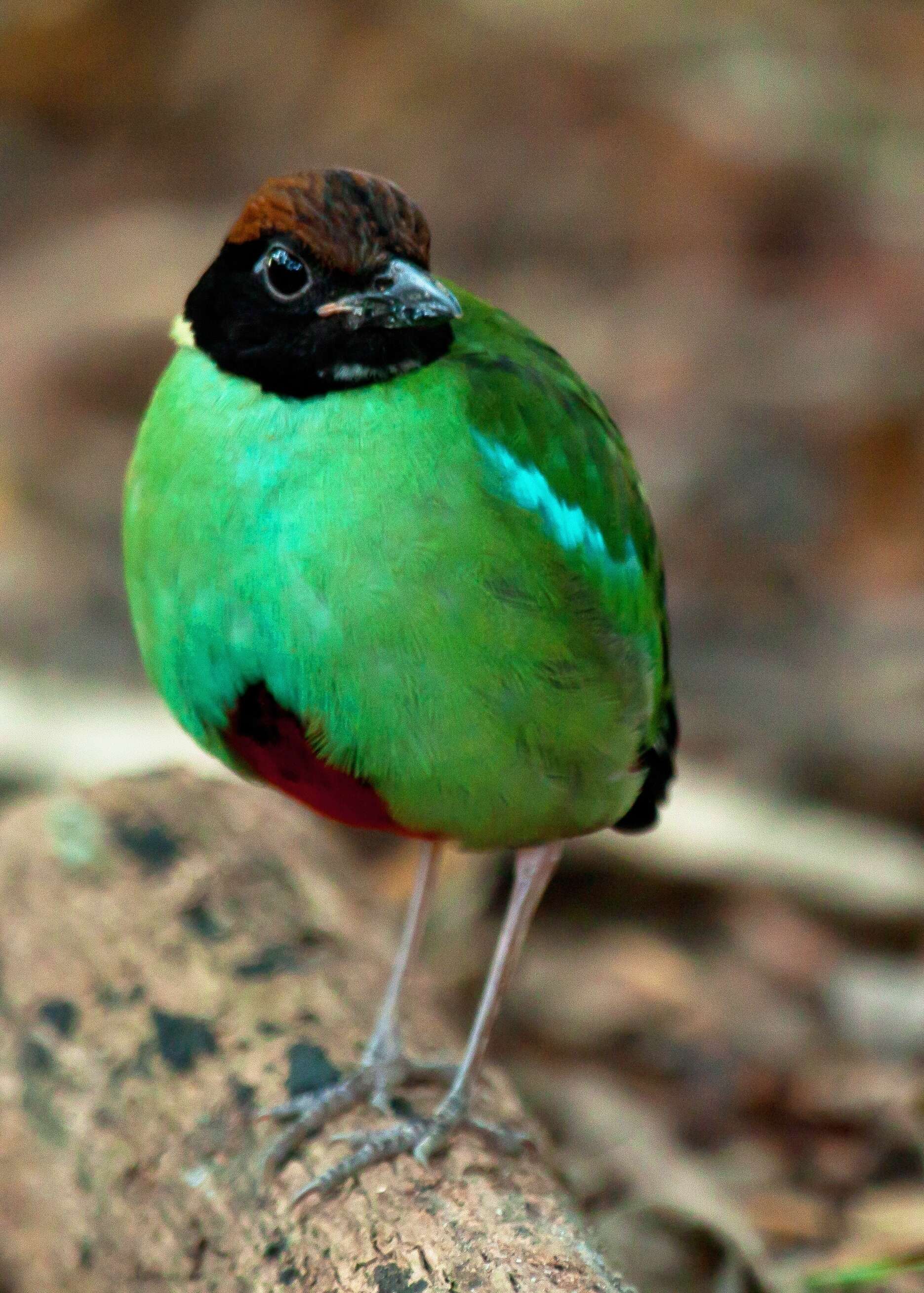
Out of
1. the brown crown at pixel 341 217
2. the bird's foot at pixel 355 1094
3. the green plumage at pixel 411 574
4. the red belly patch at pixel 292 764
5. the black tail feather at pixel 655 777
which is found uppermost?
the brown crown at pixel 341 217

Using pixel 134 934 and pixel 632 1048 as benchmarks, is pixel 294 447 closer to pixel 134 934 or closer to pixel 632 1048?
pixel 134 934

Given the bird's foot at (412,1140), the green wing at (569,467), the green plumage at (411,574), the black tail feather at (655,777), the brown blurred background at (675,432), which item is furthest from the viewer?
the brown blurred background at (675,432)

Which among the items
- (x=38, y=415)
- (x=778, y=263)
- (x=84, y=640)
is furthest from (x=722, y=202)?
(x=84, y=640)

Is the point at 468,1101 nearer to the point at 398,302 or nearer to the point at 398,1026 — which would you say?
the point at 398,1026

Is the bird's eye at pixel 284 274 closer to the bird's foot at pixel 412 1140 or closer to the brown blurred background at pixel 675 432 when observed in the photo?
the bird's foot at pixel 412 1140

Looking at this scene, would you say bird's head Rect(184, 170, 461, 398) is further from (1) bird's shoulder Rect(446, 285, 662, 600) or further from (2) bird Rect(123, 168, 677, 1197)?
(1) bird's shoulder Rect(446, 285, 662, 600)

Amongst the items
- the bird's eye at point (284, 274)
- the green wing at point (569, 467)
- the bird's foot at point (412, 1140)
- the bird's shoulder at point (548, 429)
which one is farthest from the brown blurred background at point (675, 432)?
the bird's eye at point (284, 274)

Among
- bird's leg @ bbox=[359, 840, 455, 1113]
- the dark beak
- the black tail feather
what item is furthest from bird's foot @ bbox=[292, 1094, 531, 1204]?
the dark beak
